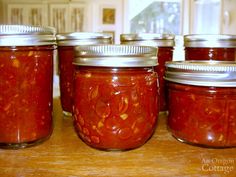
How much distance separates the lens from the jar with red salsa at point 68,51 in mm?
506

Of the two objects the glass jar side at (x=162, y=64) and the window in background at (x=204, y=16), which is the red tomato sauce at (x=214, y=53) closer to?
the glass jar side at (x=162, y=64)

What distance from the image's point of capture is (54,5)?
1.98m

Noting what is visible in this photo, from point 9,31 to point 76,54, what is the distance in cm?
9

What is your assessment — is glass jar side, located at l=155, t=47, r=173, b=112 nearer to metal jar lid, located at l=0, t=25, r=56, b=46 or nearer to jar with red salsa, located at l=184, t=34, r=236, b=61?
jar with red salsa, located at l=184, t=34, r=236, b=61

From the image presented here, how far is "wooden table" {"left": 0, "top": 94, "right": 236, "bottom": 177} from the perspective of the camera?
351mm

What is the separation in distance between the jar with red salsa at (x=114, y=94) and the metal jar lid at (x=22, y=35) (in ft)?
0.17

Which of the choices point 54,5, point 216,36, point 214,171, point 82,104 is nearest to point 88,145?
point 82,104

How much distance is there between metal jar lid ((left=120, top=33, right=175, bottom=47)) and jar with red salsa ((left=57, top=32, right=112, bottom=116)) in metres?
0.04

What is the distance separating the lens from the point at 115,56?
0.38 meters

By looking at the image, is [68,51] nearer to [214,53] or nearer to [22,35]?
[22,35]

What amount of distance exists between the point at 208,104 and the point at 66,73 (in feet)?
→ 0.84

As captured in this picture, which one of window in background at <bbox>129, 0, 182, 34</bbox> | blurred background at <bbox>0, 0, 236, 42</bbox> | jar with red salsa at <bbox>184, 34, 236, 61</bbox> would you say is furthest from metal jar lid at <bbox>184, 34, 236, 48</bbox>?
window in background at <bbox>129, 0, 182, 34</bbox>

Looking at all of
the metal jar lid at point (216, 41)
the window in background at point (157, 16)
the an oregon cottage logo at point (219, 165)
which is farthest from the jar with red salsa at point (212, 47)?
the window in background at point (157, 16)

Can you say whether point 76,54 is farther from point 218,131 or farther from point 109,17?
point 109,17
